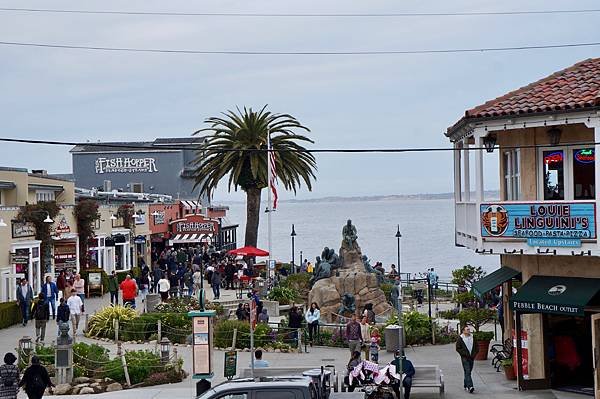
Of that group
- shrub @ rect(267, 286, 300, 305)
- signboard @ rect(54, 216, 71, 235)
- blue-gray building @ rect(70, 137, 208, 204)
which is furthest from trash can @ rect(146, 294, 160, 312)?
blue-gray building @ rect(70, 137, 208, 204)

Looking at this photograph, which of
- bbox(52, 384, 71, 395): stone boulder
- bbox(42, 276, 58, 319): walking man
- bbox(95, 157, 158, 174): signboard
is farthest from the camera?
bbox(95, 157, 158, 174): signboard

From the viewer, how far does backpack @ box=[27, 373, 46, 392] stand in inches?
803

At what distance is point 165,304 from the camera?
36500 mm

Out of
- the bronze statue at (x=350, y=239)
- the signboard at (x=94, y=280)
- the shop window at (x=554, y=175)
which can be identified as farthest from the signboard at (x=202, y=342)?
the signboard at (x=94, y=280)

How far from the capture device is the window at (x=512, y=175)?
23.7 metres

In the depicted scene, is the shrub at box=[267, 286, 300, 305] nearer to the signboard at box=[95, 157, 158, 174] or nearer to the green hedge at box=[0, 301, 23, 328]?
the green hedge at box=[0, 301, 23, 328]

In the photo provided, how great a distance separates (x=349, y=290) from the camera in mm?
39000

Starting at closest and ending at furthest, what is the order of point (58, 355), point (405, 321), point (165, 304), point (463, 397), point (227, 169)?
point (463, 397), point (58, 355), point (405, 321), point (165, 304), point (227, 169)

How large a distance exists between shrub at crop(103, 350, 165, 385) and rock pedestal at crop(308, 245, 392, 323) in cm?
1290

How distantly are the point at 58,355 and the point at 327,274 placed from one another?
1659cm

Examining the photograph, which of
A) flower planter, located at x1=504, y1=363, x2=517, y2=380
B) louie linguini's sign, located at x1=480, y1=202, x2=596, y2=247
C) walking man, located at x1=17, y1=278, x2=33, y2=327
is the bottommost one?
flower planter, located at x1=504, y1=363, x2=517, y2=380

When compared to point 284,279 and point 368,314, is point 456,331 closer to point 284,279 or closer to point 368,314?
point 368,314

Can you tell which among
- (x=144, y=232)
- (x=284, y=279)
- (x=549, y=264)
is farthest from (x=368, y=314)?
(x=144, y=232)

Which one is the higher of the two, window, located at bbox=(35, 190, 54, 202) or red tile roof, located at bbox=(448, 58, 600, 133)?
red tile roof, located at bbox=(448, 58, 600, 133)
